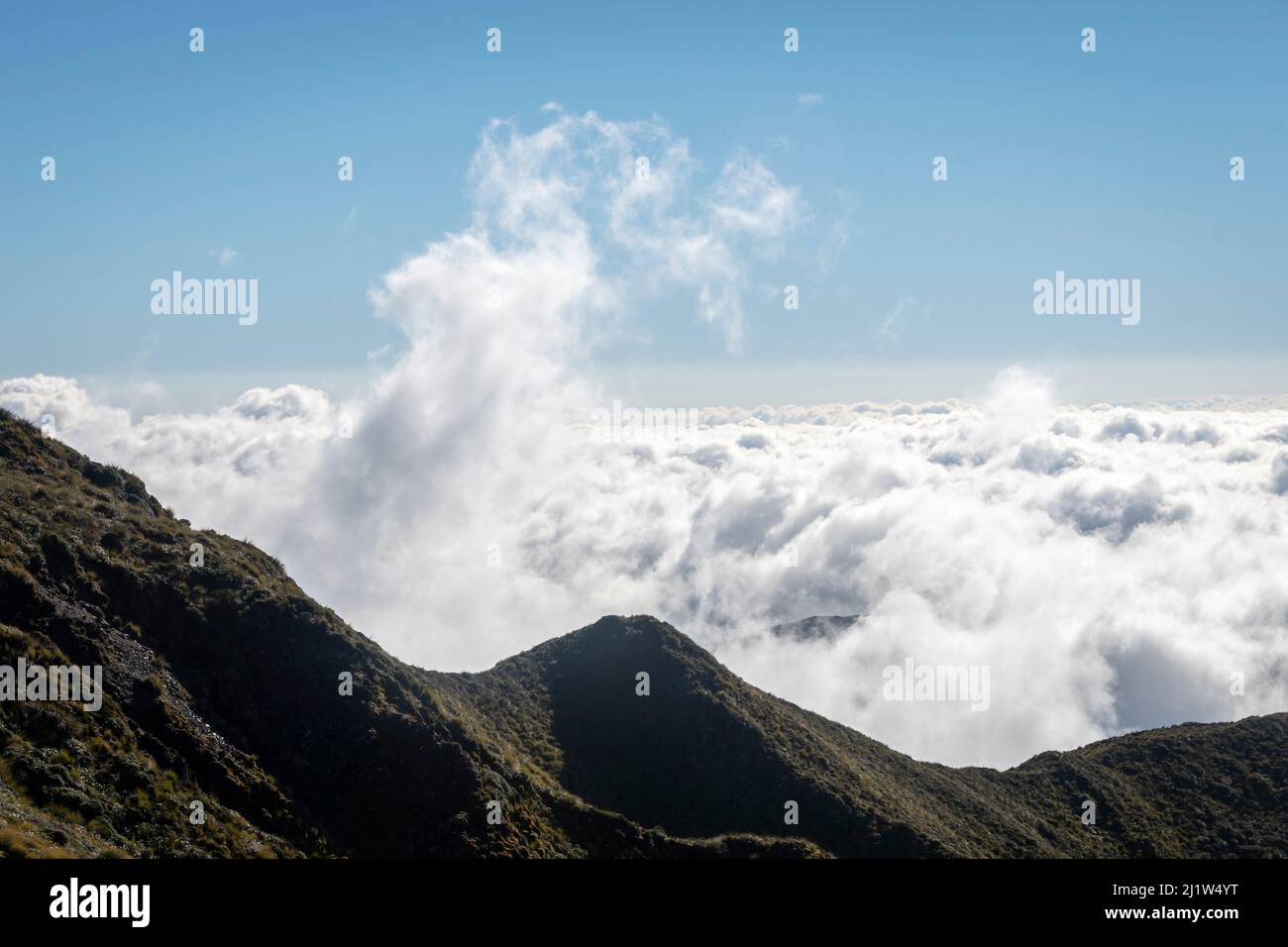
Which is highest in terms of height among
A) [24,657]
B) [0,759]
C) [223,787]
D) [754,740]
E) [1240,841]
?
[24,657]

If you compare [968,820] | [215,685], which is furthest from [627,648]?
[215,685]

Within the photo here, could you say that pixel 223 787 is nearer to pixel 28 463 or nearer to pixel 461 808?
pixel 461 808
